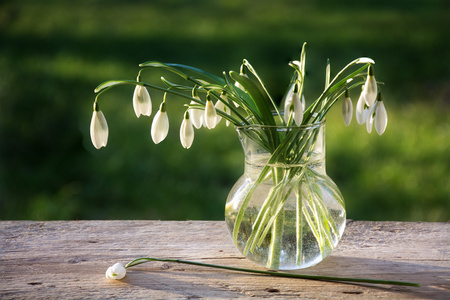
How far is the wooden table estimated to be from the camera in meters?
0.85

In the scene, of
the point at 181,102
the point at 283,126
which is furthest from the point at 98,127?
the point at 181,102

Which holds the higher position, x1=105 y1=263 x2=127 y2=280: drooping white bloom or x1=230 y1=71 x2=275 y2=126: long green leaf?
x1=230 y1=71 x2=275 y2=126: long green leaf

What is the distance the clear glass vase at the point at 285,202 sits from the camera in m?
0.84

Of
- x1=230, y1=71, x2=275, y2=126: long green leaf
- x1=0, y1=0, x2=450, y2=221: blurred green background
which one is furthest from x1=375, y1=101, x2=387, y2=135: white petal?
x1=0, y1=0, x2=450, y2=221: blurred green background

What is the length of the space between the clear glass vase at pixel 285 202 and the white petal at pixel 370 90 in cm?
8

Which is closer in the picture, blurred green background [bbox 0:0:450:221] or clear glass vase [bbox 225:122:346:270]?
clear glass vase [bbox 225:122:346:270]

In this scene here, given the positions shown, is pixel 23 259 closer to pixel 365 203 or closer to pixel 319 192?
pixel 319 192

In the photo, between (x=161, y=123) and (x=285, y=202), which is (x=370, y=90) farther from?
(x=161, y=123)

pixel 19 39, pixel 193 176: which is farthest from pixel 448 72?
pixel 19 39

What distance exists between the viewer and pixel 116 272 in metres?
0.88

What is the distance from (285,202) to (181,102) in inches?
75.8

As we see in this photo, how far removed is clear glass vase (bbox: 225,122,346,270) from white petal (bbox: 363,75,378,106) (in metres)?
0.08

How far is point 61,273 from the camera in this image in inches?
35.9

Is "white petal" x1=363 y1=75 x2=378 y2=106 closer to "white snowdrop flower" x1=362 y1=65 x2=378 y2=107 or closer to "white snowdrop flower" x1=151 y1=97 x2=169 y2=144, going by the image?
"white snowdrop flower" x1=362 y1=65 x2=378 y2=107
